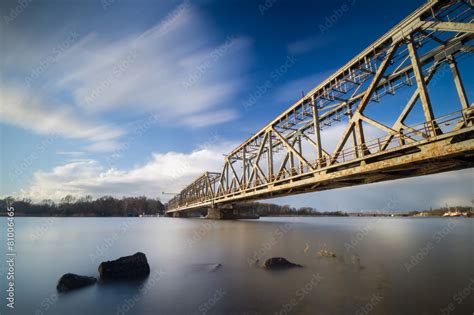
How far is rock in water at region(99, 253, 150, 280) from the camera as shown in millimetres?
8477

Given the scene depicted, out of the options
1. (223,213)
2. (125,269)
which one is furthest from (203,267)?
(223,213)

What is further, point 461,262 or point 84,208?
point 84,208

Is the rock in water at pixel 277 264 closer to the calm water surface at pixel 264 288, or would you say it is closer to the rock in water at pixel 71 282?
the calm water surface at pixel 264 288

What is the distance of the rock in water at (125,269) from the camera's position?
848cm

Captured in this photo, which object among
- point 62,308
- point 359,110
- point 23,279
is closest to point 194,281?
point 62,308

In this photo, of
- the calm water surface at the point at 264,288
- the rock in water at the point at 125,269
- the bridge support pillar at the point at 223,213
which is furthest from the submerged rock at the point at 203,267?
the bridge support pillar at the point at 223,213

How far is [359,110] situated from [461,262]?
10.4 metres

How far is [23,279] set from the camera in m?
8.76

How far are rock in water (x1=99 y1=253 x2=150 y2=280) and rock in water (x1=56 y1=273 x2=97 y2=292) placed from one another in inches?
27.2

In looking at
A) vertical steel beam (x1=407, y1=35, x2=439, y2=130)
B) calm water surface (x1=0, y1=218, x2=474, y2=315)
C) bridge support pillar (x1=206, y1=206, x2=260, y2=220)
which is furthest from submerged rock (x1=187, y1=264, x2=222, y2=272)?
bridge support pillar (x1=206, y1=206, x2=260, y2=220)

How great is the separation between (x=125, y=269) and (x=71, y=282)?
1.76 m

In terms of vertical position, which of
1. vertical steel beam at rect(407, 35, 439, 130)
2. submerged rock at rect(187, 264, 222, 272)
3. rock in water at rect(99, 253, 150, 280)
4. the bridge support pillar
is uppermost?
vertical steel beam at rect(407, 35, 439, 130)

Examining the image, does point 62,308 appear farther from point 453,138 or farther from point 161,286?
point 453,138

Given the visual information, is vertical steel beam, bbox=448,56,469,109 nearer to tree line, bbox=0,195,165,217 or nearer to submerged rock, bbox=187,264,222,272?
submerged rock, bbox=187,264,222,272
